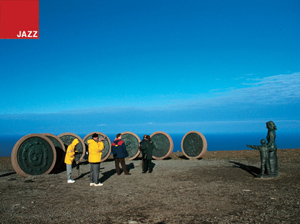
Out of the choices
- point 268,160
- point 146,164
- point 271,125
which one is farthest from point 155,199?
point 271,125

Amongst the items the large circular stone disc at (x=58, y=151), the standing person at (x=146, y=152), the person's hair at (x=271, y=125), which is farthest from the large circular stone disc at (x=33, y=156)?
the person's hair at (x=271, y=125)

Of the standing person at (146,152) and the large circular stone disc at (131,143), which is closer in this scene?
the standing person at (146,152)

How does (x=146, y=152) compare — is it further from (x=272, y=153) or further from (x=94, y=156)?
(x=272, y=153)

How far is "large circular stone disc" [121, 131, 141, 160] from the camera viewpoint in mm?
17906

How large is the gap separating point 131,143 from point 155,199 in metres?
10.7

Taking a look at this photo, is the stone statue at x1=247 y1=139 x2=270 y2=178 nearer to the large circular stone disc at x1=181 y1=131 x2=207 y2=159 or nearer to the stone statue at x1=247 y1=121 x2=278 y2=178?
the stone statue at x1=247 y1=121 x2=278 y2=178

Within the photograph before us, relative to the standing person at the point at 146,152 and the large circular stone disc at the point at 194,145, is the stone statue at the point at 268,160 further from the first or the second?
Result: the large circular stone disc at the point at 194,145

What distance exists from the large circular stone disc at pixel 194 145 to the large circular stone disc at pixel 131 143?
10.8ft

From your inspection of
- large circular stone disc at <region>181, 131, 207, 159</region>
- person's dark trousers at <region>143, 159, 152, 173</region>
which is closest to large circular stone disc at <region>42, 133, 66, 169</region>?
→ person's dark trousers at <region>143, 159, 152, 173</region>

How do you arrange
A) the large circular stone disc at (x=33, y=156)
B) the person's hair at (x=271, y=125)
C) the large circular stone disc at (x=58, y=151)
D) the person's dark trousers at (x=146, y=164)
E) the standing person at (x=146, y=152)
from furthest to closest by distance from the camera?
the large circular stone disc at (x=58, y=151) → the person's dark trousers at (x=146, y=164) → the standing person at (x=146, y=152) → the large circular stone disc at (x=33, y=156) → the person's hair at (x=271, y=125)

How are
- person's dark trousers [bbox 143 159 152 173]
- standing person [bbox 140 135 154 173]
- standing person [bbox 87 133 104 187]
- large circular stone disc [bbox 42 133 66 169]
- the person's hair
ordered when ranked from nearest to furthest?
standing person [bbox 87 133 104 187], the person's hair, standing person [bbox 140 135 154 173], person's dark trousers [bbox 143 159 152 173], large circular stone disc [bbox 42 133 66 169]

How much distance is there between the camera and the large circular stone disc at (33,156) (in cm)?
1126

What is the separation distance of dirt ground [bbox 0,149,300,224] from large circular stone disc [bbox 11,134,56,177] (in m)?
0.49

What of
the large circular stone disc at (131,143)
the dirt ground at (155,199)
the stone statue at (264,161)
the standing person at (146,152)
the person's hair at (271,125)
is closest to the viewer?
the dirt ground at (155,199)
